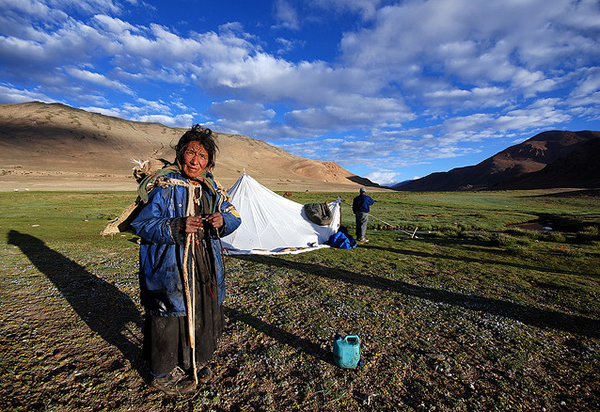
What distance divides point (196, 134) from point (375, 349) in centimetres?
347

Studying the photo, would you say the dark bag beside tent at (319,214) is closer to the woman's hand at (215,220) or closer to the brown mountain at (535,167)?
the woman's hand at (215,220)

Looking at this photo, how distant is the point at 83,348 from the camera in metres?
3.62

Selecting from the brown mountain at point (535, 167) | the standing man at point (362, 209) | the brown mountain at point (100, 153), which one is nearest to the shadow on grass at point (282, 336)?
the standing man at point (362, 209)

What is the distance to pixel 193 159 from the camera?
9.48 ft

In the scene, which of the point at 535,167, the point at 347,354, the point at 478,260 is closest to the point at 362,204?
the point at 478,260

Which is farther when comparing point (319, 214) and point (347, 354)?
point (319, 214)

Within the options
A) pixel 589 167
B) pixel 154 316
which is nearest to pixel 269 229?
pixel 154 316

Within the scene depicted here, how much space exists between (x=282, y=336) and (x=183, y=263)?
2.15 metres

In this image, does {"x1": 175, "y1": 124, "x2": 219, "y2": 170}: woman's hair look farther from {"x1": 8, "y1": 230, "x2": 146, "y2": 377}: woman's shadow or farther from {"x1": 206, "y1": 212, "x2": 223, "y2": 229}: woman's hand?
{"x1": 8, "y1": 230, "x2": 146, "y2": 377}: woman's shadow

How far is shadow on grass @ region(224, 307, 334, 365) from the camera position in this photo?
3664mm

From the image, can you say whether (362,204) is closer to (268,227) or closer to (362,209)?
(362,209)

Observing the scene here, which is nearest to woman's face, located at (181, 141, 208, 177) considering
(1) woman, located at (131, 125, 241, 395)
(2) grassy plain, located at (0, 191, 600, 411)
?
(1) woman, located at (131, 125, 241, 395)

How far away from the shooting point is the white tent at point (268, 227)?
33.1 feet

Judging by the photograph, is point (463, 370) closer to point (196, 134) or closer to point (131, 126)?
point (196, 134)
